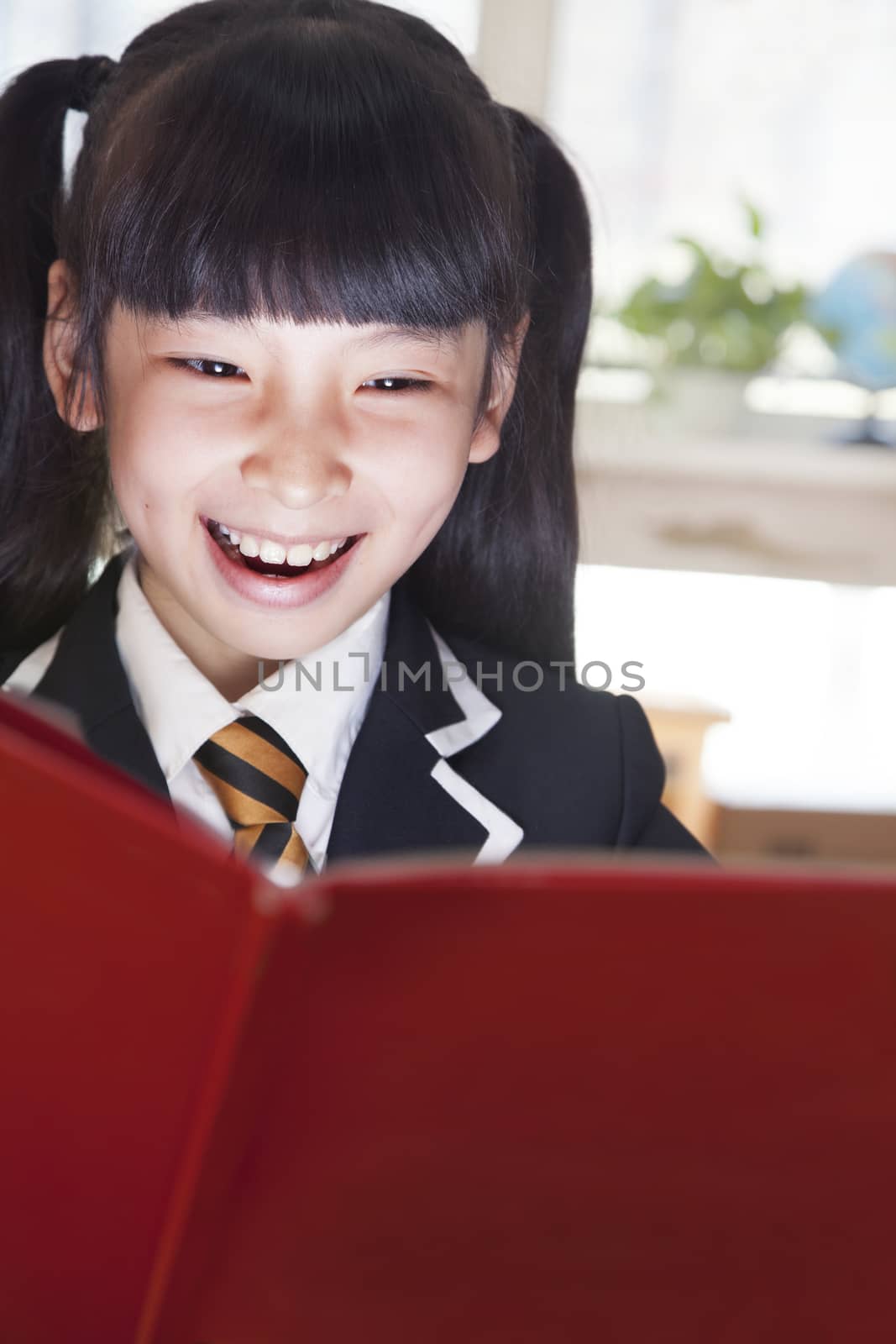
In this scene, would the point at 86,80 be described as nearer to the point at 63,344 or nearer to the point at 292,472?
the point at 63,344

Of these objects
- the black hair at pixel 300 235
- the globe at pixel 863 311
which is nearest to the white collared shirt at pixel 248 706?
the black hair at pixel 300 235

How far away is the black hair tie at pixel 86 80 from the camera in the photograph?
32.0 inches

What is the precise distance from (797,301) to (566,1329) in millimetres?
1765

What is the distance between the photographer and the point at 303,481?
27.0 inches

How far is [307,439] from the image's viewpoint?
690 millimetres

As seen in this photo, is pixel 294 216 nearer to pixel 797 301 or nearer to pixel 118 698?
pixel 118 698

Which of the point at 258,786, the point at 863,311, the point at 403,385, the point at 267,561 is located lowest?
the point at 258,786

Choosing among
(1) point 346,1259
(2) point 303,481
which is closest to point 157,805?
(1) point 346,1259

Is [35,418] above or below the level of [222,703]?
above

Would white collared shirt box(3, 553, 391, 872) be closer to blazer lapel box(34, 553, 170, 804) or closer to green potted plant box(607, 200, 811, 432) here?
blazer lapel box(34, 553, 170, 804)

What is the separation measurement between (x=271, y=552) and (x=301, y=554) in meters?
0.02

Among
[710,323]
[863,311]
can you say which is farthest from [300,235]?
[863,311]

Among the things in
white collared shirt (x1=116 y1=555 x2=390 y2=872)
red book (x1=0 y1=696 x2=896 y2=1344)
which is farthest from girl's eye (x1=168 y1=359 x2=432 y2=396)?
red book (x1=0 y1=696 x2=896 y2=1344)

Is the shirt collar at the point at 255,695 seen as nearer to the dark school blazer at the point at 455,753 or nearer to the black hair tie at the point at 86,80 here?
the dark school blazer at the point at 455,753
